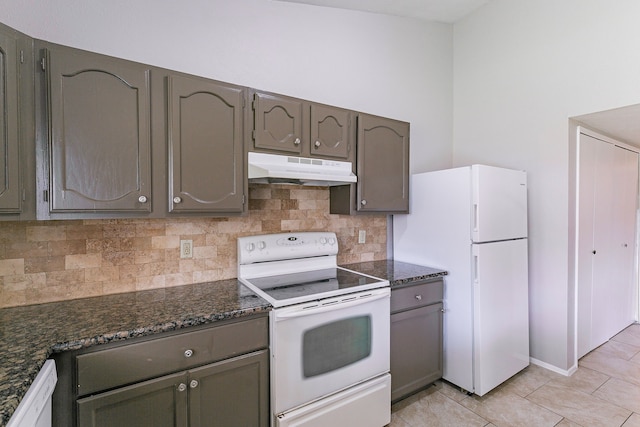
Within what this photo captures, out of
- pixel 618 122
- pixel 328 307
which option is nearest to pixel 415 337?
pixel 328 307

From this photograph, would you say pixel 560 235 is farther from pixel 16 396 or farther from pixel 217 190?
pixel 16 396

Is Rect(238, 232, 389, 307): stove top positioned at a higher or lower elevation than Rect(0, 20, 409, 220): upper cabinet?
lower

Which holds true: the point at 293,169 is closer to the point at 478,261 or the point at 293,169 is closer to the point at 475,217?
the point at 475,217

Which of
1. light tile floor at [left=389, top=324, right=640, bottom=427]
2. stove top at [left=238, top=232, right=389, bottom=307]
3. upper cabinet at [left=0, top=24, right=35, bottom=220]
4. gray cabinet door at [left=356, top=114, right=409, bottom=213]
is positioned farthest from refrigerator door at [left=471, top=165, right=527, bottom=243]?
upper cabinet at [left=0, top=24, right=35, bottom=220]

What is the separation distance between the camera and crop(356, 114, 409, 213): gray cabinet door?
2.29m

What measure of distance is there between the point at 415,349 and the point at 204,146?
75.8 inches

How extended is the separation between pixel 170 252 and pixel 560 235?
2.95 m

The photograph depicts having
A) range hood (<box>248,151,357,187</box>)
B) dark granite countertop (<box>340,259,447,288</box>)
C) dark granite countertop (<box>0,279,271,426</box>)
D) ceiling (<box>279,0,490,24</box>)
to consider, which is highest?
ceiling (<box>279,0,490,24</box>)

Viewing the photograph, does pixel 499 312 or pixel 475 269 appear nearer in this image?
pixel 475 269

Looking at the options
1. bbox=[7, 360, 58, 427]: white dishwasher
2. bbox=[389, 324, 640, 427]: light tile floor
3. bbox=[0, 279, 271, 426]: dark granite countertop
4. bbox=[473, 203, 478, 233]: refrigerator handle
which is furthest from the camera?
bbox=[473, 203, 478, 233]: refrigerator handle

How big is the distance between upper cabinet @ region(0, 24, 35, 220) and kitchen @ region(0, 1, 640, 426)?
37cm

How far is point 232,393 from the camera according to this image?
4.92 feet

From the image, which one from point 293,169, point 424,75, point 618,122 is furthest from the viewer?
point 424,75

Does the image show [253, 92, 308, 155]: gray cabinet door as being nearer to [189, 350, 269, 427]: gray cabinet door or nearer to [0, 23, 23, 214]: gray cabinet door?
[0, 23, 23, 214]: gray cabinet door
